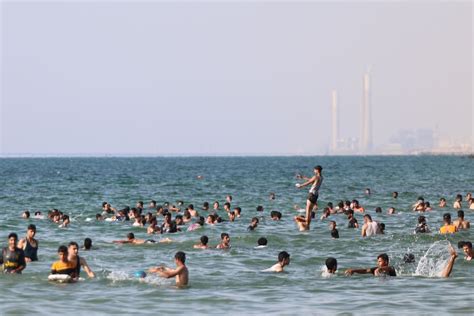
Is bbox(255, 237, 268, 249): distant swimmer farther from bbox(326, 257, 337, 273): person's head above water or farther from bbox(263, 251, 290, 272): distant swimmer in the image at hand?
bbox(326, 257, 337, 273): person's head above water

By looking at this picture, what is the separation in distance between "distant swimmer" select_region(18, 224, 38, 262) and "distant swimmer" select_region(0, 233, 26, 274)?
1.77m

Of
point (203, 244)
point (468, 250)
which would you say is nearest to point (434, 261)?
point (468, 250)

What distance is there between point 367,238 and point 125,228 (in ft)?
33.3

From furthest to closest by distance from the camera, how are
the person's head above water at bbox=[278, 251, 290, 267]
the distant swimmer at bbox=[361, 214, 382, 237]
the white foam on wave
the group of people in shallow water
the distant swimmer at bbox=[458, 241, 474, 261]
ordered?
the distant swimmer at bbox=[361, 214, 382, 237] → the distant swimmer at bbox=[458, 241, 474, 261] → the white foam on wave → the person's head above water at bbox=[278, 251, 290, 267] → the group of people in shallow water

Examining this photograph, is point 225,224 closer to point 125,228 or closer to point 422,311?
point 125,228

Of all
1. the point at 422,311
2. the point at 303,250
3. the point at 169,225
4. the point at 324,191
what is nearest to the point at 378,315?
the point at 422,311

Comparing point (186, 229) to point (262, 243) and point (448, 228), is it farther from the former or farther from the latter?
point (448, 228)

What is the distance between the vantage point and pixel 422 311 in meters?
18.6

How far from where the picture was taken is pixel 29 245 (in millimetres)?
25188

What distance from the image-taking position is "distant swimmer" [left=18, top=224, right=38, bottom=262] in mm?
24875

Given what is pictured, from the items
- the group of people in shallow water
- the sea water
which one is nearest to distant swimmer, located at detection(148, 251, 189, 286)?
the group of people in shallow water

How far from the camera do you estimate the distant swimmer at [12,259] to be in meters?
22.8

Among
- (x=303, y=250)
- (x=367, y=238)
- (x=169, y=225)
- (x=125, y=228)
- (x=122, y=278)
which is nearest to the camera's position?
(x=122, y=278)

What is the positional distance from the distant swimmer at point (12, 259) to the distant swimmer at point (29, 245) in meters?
1.77
